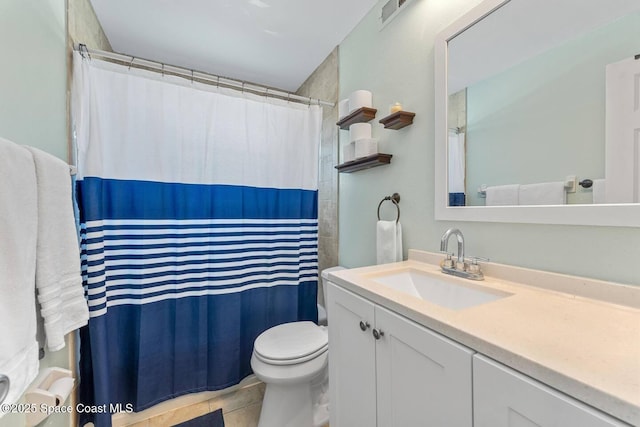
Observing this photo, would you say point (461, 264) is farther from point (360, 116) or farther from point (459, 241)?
point (360, 116)

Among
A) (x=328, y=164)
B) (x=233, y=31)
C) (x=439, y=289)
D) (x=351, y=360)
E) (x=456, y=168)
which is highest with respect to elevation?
(x=233, y=31)

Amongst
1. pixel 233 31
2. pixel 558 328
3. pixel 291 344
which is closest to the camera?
pixel 558 328

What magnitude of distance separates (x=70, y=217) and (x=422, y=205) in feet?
4.83

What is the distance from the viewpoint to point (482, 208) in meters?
1.02

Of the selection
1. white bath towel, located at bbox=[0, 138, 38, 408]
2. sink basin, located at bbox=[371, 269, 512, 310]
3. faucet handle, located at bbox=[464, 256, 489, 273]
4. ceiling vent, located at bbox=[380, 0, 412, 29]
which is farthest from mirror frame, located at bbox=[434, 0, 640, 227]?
white bath towel, located at bbox=[0, 138, 38, 408]

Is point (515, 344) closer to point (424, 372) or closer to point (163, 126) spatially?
point (424, 372)

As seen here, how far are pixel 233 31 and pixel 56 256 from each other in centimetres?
173

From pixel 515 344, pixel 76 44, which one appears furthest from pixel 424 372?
pixel 76 44

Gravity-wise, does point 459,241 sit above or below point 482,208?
below

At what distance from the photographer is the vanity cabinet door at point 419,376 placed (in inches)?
22.5

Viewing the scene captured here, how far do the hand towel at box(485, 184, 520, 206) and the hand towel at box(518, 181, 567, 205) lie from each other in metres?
0.02

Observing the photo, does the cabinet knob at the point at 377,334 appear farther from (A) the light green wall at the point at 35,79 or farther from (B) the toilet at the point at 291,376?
(A) the light green wall at the point at 35,79

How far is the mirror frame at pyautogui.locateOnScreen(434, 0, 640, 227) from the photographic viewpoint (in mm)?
710

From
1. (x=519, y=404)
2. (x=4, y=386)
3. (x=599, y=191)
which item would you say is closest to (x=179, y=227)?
(x=4, y=386)
